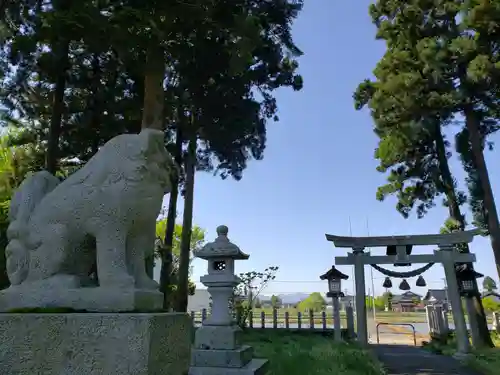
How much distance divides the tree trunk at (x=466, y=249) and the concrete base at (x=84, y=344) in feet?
38.3

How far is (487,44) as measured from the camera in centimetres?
1046

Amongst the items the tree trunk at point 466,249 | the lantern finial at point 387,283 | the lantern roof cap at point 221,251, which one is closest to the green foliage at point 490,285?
the tree trunk at point 466,249

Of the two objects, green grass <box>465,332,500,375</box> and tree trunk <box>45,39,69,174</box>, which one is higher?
tree trunk <box>45,39,69,174</box>

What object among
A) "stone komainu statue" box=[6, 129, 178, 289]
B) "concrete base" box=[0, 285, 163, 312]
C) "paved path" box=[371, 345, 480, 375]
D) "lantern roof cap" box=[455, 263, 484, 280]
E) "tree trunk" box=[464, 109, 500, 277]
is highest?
"tree trunk" box=[464, 109, 500, 277]

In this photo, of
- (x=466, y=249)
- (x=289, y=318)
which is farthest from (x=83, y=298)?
(x=289, y=318)

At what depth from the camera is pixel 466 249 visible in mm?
12078

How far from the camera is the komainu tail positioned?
7.93 feet

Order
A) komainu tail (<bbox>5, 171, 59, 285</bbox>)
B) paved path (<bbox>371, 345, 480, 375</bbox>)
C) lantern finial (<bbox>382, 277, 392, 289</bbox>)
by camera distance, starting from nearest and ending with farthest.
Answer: komainu tail (<bbox>5, 171, 59, 285</bbox>) < paved path (<bbox>371, 345, 480, 375</bbox>) < lantern finial (<bbox>382, 277, 392, 289</bbox>)

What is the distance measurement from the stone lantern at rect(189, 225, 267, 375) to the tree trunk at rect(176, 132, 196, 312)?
4.24 meters

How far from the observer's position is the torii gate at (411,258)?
32.6 ft

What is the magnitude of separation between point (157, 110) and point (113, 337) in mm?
5929

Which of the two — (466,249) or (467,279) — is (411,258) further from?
(466,249)

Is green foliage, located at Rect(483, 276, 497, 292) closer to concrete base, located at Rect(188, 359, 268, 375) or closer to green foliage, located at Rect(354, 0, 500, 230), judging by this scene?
green foliage, located at Rect(354, 0, 500, 230)

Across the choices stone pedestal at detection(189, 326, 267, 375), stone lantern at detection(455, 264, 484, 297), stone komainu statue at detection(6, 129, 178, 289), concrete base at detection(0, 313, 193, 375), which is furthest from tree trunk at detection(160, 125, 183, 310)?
stone lantern at detection(455, 264, 484, 297)
